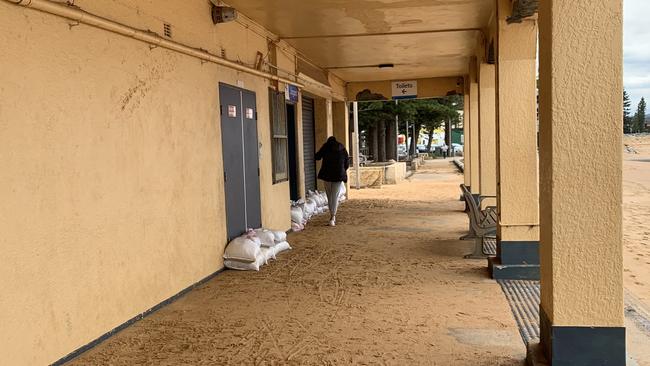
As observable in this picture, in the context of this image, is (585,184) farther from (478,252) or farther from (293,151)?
(293,151)

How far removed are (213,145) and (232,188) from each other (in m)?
0.80

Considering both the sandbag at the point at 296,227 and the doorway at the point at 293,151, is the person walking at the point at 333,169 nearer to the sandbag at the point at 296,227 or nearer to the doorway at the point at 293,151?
the sandbag at the point at 296,227

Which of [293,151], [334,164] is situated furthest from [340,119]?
[334,164]

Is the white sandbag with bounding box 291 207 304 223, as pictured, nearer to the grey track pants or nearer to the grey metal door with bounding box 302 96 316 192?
the grey track pants

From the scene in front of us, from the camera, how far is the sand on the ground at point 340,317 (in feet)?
15.2

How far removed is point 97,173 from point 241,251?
9.89 feet

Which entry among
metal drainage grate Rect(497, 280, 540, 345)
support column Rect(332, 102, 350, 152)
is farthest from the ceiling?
metal drainage grate Rect(497, 280, 540, 345)

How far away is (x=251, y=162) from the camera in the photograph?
8867 millimetres

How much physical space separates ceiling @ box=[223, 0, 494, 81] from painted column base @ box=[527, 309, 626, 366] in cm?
533

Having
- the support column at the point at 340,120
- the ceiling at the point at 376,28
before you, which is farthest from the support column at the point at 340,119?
the ceiling at the point at 376,28

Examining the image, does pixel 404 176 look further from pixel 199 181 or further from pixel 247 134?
pixel 199 181

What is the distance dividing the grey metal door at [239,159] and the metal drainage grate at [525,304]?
3373mm

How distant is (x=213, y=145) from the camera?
24.5 ft

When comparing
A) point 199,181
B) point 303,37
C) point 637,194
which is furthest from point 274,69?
point 637,194
